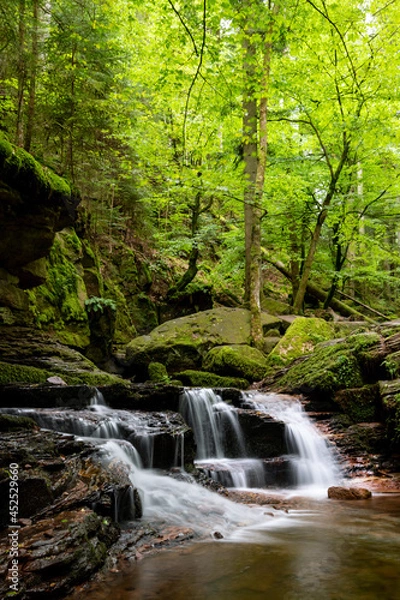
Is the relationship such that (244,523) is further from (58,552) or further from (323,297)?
(323,297)

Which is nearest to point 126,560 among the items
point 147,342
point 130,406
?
point 130,406

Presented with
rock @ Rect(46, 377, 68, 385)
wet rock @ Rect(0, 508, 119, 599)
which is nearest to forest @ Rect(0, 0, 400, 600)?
wet rock @ Rect(0, 508, 119, 599)

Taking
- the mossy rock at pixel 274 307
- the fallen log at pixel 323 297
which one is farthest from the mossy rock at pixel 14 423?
the fallen log at pixel 323 297

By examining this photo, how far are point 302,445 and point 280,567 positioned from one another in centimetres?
Answer: 397

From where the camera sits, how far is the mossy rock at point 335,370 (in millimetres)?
7684

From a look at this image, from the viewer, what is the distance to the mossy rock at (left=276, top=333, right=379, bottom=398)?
768 cm

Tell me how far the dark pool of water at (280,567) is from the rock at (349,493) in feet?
3.38

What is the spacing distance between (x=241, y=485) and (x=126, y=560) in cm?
312

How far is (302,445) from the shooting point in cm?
681

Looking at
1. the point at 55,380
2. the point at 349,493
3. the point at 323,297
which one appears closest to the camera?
the point at 349,493

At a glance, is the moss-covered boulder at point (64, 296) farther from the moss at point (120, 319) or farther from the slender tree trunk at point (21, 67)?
the slender tree trunk at point (21, 67)

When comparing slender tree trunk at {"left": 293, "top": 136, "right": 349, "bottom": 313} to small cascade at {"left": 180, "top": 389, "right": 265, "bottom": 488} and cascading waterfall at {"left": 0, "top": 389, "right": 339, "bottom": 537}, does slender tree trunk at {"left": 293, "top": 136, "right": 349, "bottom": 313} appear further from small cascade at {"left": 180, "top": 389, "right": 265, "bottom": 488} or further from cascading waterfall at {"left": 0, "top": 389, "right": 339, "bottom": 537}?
small cascade at {"left": 180, "top": 389, "right": 265, "bottom": 488}

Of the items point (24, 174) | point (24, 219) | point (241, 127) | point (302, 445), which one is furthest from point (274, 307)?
point (24, 174)

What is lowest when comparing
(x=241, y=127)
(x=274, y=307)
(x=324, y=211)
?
(x=274, y=307)
